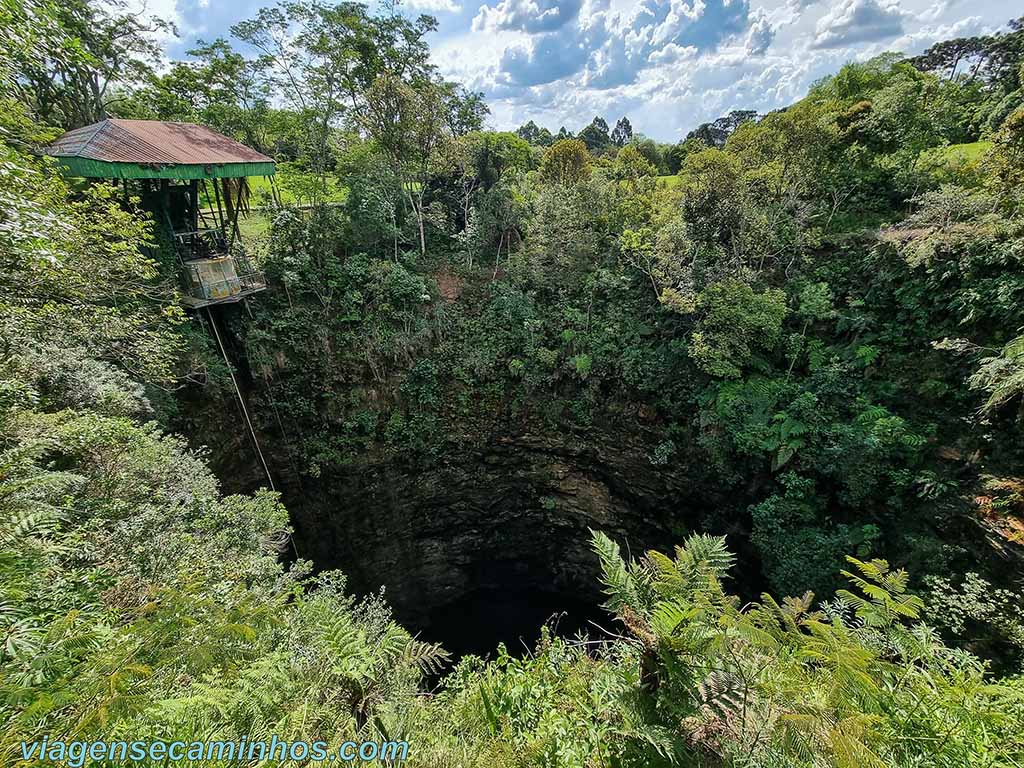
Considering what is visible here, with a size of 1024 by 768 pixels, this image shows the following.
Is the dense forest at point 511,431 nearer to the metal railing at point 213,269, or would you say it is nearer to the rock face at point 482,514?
the rock face at point 482,514

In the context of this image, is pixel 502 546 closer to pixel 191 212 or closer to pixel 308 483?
pixel 308 483

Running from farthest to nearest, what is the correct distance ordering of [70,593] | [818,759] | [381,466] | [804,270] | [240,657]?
[381,466], [804,270], [240,657], [70,593], [818,759]

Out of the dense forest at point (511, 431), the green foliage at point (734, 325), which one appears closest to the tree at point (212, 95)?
the dense forest at point (511, 431)

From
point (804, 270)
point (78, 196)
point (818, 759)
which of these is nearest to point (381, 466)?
point (78, 196)

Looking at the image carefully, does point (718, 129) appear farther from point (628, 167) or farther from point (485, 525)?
point (485, 525)

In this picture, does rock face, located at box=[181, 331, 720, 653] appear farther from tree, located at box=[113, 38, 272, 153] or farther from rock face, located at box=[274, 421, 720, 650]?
tree, located at box=[113, 38, 272, 153]

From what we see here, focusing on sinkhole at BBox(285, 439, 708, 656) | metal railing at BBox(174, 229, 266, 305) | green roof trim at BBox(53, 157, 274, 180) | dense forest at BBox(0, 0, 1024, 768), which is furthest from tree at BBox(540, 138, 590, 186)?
metal railing at BBox(174, 229, 266, 305)
